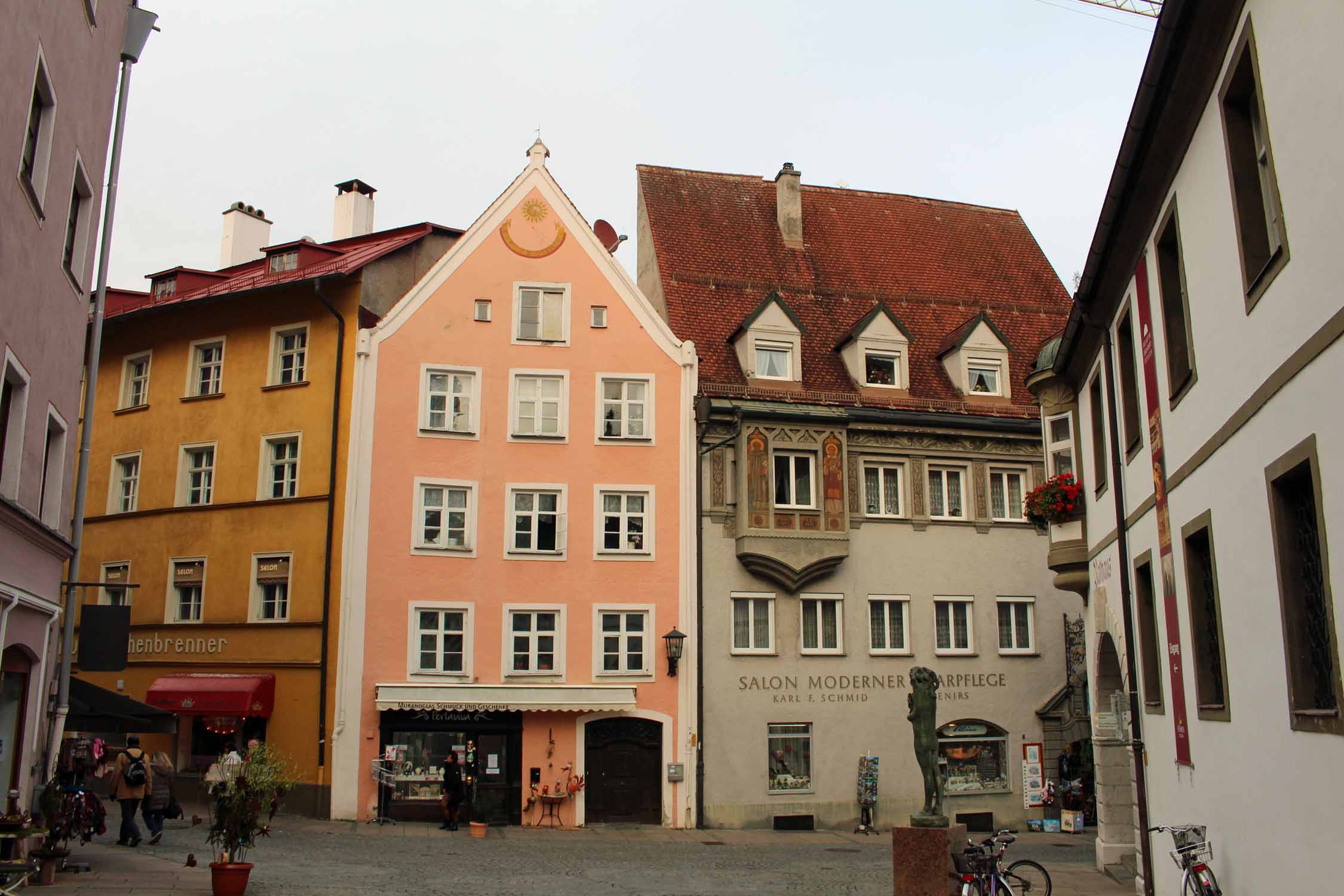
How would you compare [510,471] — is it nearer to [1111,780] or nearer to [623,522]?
[623,522]

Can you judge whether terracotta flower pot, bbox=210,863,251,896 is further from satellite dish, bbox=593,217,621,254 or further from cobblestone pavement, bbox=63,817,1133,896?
satellite dish, bbox=593,217,621,254

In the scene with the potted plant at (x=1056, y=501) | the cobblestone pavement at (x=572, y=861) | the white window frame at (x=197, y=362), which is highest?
the white window frame at (x=197, y=362)

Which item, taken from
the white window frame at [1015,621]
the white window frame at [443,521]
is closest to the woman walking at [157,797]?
the white window frame at [443,521]

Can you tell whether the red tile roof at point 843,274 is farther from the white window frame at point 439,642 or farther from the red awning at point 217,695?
the red awning at point 217,695

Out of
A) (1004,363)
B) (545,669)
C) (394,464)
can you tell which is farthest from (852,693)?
(394,464)

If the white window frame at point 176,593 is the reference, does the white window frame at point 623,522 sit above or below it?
above

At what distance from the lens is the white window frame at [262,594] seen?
28.9m

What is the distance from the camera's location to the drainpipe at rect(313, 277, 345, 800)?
27531mm

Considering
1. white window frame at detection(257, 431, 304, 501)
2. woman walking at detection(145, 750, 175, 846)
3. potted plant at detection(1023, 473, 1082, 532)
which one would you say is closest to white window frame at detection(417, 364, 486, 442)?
white window frame at detection(257, 431, 304, 501)

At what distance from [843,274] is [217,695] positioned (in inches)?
799

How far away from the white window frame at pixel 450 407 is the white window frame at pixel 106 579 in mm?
9102

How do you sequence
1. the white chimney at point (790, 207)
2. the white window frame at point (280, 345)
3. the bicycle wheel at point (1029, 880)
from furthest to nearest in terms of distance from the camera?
the white chimney at point (790, 207) < the white window frame at point (280, 345) < the bicycle wheel at point (1029, 880)

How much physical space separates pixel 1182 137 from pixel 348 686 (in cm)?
2131

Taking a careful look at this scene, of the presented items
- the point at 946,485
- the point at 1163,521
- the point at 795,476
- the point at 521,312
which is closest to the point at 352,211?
the point at 521,312
